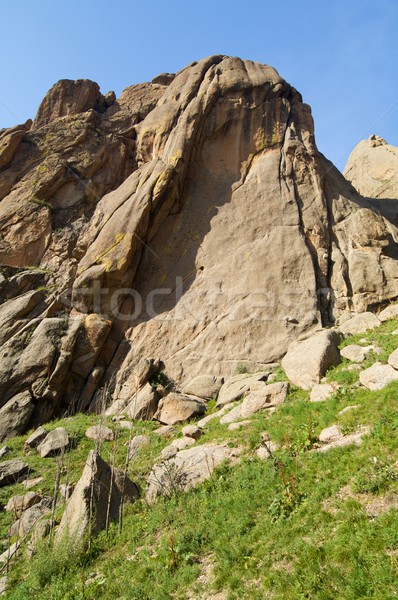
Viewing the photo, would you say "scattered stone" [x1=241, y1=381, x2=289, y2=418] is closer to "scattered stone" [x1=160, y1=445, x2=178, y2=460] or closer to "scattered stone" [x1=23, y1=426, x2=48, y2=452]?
"scattered stone" [x1=160, y1=445, x2=178, y2=460]

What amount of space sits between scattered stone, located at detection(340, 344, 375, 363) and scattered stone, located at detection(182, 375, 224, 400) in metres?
7.14

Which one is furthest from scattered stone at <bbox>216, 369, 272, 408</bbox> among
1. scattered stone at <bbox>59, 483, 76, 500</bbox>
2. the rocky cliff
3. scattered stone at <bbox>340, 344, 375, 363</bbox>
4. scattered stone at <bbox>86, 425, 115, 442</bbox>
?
scattered stone at <bbox>59, 483, 76, 500</bbox>

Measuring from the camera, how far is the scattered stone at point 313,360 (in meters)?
14.5

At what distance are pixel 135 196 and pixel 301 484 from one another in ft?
73.5

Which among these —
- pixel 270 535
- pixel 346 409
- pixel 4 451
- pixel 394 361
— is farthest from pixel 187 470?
pixel 4 451

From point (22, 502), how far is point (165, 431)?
5.88m

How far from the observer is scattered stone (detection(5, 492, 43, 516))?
12.6m

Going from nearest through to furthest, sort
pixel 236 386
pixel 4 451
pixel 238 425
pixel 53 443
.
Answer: pixel 238 425 < pixel 53 443 < pixel 4 451 < pixel 236 386

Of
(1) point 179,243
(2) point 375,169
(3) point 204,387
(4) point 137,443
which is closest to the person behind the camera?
(4) point 137,443

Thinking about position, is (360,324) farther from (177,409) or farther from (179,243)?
(179,243)

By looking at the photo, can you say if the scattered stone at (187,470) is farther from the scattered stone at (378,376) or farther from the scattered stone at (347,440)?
the scattered stone at (378,376)

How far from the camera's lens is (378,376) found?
11766 millimetres

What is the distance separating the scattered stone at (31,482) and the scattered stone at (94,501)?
3.89 metres

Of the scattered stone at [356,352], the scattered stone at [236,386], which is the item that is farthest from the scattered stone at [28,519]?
the scattered stone at [356,352]
